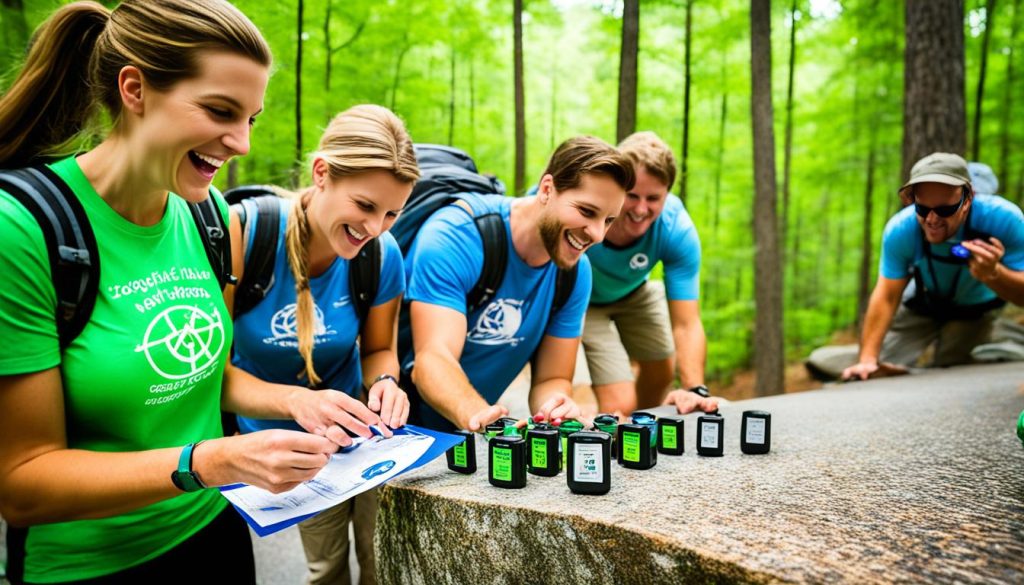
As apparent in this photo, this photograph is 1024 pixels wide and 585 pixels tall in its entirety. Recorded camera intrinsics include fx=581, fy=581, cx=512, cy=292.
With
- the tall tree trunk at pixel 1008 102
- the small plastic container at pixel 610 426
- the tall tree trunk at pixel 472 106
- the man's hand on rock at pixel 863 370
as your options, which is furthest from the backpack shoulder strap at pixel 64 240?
the tall tree trunk at pixel 1008 102

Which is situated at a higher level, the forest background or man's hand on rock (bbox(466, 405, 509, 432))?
the forest background

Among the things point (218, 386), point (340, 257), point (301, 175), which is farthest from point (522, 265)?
point (218, 386)

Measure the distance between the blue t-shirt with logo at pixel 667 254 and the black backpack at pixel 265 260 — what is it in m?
2.49

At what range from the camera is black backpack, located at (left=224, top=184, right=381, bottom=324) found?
2445mm

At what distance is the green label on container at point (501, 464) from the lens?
1.93 m

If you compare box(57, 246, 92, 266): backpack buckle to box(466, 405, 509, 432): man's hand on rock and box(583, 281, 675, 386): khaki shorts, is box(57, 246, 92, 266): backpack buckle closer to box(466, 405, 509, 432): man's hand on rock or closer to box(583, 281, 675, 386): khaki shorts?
box(466, 405, 509, 432): man's hand on rock

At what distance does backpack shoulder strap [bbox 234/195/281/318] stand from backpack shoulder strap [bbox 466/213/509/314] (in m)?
0.96

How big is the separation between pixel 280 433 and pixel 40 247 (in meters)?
0.71

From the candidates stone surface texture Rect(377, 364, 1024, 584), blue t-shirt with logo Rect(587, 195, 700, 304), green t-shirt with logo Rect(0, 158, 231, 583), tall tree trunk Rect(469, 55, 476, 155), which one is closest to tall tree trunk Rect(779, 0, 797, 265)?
tall tree trunk Rect(469, 55, 476, 155)

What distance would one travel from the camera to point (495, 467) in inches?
76.8

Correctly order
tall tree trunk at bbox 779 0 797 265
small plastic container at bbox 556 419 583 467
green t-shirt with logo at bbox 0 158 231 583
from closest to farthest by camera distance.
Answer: green t-shirt with logo at bbox 0 158 231 583 < small plastic container at bbox 556 419 583 467 < tall tree trunk at bbox 779 0 797 265

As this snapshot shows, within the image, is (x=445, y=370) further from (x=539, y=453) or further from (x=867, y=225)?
(x=867, y=225)

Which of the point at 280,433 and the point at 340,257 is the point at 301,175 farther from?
the point at 280,433

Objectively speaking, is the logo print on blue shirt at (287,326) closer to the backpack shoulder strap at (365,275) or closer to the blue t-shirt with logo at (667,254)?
the backpack shoulder strap at (365,275)
